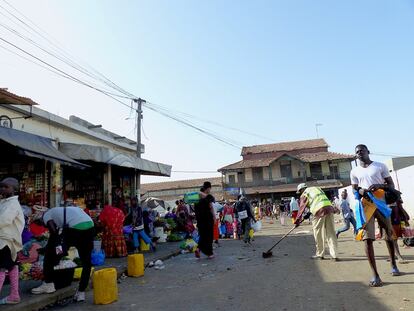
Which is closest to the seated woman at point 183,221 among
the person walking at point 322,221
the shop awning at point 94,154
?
the shop awning at point 94,154

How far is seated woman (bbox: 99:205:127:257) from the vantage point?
1026cm

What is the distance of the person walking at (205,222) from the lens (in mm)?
10023

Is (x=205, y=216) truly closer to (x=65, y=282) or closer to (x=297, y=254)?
(x=297, y=254)

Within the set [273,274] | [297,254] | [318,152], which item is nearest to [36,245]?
[273,274]

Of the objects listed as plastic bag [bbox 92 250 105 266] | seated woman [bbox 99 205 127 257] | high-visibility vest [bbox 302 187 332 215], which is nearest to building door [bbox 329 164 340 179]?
high-visibility vest [bbox 302 187 332 215]

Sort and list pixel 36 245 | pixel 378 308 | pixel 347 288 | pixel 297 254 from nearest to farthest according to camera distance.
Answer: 1. pixel 378 308
2. pixel 347 288
3. pixel 36 245
4. pixel 297 254

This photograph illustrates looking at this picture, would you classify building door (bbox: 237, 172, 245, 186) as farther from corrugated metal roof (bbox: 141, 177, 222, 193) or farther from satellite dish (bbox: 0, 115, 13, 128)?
satellite dish (bbox: 0, 115, 13, 128)

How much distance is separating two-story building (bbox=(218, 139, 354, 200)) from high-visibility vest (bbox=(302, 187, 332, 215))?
3627 centimetres

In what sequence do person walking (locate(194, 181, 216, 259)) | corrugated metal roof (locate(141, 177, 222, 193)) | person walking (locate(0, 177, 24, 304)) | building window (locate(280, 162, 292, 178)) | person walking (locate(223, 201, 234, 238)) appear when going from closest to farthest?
person walking (locate(0, 177, 24, 304)) → person walking (locate(194, 181, 216, 259)) → person walking (locate(223, 201, 234, 238)) → building window (locate(280, 162, 292, 178)) → corrugated metal roof (locate(141, 177, 222, 193))

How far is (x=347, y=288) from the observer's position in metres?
5.45

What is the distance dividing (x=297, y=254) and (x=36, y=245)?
20.2ft

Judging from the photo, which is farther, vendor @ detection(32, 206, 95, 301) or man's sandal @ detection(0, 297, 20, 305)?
vendor @ detection(32, 206, 95, 301)

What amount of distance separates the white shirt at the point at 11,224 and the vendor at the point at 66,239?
1.65 feet

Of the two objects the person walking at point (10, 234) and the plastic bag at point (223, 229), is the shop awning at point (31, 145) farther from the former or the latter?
the plastic bag at point (223, 229)
